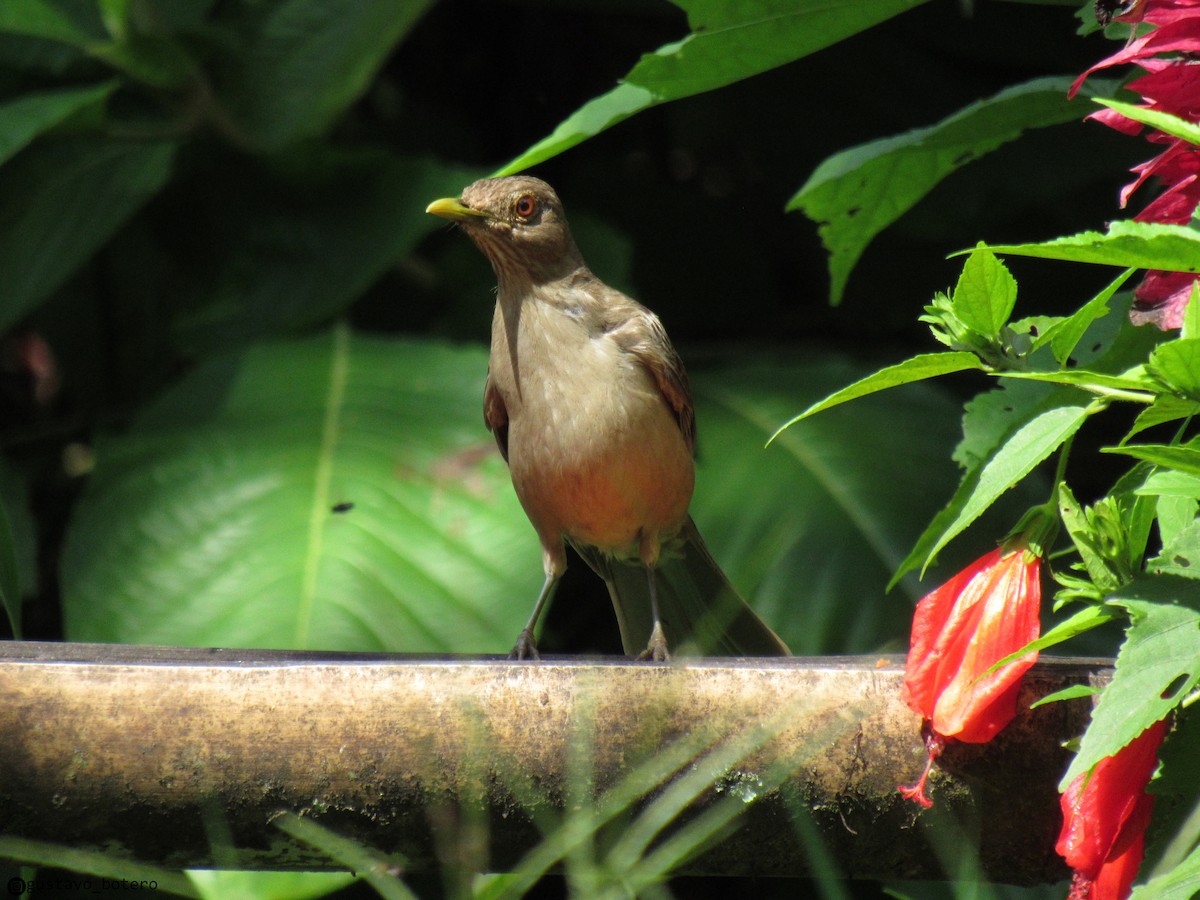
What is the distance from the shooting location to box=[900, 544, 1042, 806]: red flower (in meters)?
1.74

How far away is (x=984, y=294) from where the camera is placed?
156cm

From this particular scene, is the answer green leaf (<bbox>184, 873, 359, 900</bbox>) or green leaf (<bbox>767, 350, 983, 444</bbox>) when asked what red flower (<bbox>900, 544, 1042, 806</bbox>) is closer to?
green leaf (<bbox>767, 350, 983, 444</bbox>)

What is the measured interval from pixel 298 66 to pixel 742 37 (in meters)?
3.48

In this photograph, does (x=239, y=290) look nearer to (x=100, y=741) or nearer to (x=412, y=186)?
(x=412, y=186)

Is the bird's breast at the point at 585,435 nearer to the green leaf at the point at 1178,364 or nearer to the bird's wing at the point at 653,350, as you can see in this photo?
the bird's wing at the point at 653,350

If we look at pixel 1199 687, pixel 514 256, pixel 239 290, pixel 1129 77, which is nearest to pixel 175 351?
pixel 239 290

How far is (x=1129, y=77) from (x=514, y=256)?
1.85 metres

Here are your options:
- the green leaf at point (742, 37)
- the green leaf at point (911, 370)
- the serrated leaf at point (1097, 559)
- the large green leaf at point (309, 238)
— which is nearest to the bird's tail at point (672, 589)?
the large green leaf at point (309, 238)

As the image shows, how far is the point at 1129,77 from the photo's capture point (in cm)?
232

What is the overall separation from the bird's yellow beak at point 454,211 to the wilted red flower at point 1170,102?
207 centimetres

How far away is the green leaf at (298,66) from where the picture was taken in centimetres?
518

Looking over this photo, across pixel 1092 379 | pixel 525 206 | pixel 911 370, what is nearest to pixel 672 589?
pixel 525 206

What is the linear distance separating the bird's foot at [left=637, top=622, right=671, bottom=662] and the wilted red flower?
1913mm

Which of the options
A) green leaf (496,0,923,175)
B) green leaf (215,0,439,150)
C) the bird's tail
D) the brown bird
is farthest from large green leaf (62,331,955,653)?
green leaf (496,0,923,175)
